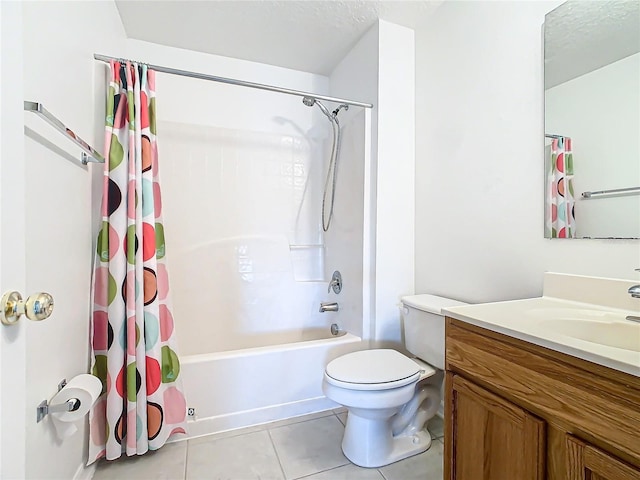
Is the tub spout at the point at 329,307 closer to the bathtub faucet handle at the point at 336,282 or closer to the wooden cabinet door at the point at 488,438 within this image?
the bathtub faucet handle at the point at 336,282

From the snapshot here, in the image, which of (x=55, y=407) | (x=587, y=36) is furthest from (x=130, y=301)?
(x=587, y=36)

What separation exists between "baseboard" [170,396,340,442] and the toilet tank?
0.65m

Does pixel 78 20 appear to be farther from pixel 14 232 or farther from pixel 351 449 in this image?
pixel 351 449

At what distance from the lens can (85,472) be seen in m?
1.33

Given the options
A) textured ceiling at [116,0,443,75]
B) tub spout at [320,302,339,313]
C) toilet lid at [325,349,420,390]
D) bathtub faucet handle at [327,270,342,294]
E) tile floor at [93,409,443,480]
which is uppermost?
textured ceiling at [116,0,443,75]

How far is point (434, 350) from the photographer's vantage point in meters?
1.56

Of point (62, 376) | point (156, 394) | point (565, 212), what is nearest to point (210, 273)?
point (156, 394)

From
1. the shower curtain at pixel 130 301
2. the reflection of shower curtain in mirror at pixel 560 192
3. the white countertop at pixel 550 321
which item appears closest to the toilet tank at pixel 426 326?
the white countertop at pixel 550 321

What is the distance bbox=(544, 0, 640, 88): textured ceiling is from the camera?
1.07m

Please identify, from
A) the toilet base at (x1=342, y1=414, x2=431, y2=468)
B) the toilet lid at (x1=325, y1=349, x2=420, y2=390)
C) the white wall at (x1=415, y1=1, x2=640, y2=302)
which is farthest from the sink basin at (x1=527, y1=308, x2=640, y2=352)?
the toilet base at (x1=342, y1=414, x2=431, y2=468)

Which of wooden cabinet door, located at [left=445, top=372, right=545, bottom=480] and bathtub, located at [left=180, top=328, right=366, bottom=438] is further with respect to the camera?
bathtub, located at [left=180, top=328, right=366, bottom=438]

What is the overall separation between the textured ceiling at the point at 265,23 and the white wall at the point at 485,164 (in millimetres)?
354

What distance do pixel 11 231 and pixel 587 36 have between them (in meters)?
1.77

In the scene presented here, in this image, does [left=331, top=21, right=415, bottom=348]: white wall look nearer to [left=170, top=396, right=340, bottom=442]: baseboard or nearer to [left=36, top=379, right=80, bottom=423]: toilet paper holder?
[left=170, top=396, right=340, bottom=442]: baseboard
